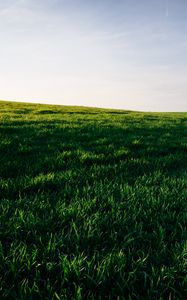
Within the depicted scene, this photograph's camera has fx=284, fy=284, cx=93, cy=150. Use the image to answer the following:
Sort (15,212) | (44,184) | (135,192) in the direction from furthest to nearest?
(44,184)
(135,192)
(15,212)

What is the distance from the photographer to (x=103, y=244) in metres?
2.74

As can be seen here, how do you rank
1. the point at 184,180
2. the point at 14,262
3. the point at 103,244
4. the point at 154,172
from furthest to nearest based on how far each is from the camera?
1. the point at 154,172
2. the point at 184,180
3. the point at 103,244
4. the point at 14,262

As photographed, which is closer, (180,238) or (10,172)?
(180,238)

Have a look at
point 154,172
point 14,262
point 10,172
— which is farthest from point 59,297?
point 154,172

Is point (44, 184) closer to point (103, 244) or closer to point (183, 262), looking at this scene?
point (103, 244)

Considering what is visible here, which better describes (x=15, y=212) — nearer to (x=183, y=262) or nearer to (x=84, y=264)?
(x=84, y=264)

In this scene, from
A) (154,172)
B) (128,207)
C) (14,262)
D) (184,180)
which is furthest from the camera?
(154,172)

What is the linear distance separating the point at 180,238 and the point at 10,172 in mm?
3318

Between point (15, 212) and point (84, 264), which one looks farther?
point (15, 212)

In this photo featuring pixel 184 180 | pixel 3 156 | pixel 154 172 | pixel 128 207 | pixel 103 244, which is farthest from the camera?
pixel 3 156

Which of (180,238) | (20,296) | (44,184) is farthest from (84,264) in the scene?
(44,184)

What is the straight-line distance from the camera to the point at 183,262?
244 centimetres

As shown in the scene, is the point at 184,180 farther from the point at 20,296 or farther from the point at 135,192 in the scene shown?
the point at 20,296

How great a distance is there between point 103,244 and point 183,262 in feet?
2.43
